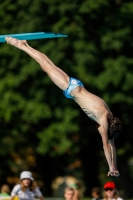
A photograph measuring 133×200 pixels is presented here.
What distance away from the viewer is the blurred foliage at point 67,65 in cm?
2564

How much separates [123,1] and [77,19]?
76.7 inches

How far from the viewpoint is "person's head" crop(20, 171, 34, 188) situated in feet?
46.4

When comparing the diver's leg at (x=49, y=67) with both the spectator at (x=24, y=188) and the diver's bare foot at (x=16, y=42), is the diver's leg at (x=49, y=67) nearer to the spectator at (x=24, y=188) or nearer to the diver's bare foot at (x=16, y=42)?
the diver's bare foot at (x=16, y=42)

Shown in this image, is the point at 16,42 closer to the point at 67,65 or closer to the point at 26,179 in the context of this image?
the point at 26,179

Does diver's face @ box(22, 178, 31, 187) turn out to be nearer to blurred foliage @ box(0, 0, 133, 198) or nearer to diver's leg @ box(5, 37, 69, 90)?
diver's leg @ box(5, 37, 69, 90)

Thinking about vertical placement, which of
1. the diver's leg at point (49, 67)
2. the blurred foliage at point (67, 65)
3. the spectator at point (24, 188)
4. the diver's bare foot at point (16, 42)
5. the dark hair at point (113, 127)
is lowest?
the dark hair at point (113, 127)

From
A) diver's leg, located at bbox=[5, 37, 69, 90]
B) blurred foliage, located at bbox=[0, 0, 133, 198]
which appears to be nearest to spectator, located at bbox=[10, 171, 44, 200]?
diver's leg, located at bbox=[5, 37, 69, 90]

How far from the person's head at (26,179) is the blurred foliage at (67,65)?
37.7 ft

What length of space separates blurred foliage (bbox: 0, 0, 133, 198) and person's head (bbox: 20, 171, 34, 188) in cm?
1151

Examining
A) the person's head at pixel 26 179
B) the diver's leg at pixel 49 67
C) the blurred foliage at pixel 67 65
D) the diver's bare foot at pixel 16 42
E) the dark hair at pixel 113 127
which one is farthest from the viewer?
the blurred foliage at pixel 67 65

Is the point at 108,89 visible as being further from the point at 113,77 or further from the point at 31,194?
the point at 31,194

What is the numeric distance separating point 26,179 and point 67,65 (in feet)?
39.2

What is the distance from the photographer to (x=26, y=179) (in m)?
14.2

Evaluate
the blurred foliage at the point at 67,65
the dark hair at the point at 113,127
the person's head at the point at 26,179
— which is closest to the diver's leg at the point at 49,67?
the dark hair at the point at 113,127
